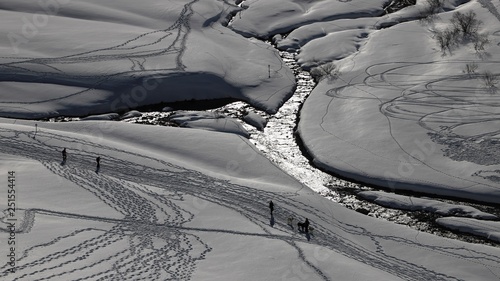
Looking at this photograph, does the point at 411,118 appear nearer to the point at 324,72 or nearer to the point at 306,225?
the point at 324,72

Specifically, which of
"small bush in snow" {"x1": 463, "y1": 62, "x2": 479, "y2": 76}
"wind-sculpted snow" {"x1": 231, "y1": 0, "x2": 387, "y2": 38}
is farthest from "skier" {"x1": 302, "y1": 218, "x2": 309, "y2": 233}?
"wind-sculpted snow" {"x1": 231, "y1": 0, "x2": 387, "y2": 38}

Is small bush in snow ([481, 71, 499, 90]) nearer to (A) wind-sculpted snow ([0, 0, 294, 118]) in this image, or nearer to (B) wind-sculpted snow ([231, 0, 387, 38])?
(A) wind-sculpted snow ([0, 0, 294, 118])

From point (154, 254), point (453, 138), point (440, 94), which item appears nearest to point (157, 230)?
point (154, 254)

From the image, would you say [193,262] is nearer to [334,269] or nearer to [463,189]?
[334,269]

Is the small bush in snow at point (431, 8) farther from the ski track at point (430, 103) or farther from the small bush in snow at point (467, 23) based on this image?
the ski track at point (430, 103)

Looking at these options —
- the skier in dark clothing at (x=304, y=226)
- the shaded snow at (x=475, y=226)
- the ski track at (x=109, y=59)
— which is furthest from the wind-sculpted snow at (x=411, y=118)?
the ski track at (x=109, y=59)

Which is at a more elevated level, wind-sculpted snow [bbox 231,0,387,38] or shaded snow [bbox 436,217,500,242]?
wind-sculpted snow [bbox 231,0,387,38]
